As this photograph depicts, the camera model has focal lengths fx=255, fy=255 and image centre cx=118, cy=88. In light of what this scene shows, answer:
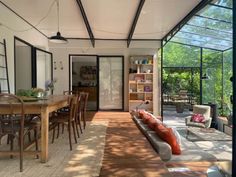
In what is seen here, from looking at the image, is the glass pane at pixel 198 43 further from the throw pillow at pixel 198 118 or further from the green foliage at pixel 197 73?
the throw pillow at pixel 198 118

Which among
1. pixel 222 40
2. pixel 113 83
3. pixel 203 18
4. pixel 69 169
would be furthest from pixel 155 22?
pixel 69 169

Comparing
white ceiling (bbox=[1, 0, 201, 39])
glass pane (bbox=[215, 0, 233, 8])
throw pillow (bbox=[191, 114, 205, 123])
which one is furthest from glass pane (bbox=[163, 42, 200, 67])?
glass pane (bbox=[215, 0, 233, 8])

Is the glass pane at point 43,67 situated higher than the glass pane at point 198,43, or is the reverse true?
the glass pane at point 198,43

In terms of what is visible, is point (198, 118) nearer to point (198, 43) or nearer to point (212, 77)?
point (212, 77)

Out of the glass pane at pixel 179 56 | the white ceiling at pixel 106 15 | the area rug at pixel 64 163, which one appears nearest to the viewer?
the area rug at pixel 64 163

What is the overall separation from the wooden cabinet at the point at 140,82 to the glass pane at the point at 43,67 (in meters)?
3.18

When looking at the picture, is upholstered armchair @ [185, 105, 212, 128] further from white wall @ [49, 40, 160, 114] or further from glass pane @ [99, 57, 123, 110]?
glass pane @ [99, 57, 123, 110]

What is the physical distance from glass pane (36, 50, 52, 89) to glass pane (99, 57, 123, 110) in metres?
2.04

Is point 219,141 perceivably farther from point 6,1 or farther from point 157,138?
point 6,1

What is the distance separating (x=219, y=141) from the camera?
22.0ft

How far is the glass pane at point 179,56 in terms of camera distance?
10.6 m

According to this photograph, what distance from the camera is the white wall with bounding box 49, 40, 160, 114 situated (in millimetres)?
10117

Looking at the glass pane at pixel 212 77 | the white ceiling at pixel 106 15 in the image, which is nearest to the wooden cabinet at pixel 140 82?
the white ceiling at pixel 106 15

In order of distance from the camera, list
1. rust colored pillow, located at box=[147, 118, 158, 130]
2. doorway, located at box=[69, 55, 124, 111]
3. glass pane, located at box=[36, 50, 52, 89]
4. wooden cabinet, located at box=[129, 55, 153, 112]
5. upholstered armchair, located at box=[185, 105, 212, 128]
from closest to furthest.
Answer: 1. rust colored pillow, located at box=[147, 118, 158, 130]
2. upholstered armchair, located at box=[185, 105, 212, 128]
3. glass pane, located at box=[36, 50, 52, 89]
4. wooden cabinet, located at box=[129, 55, 153, 112]
5. doorway, located at box=[69, 55, 124, 111]
